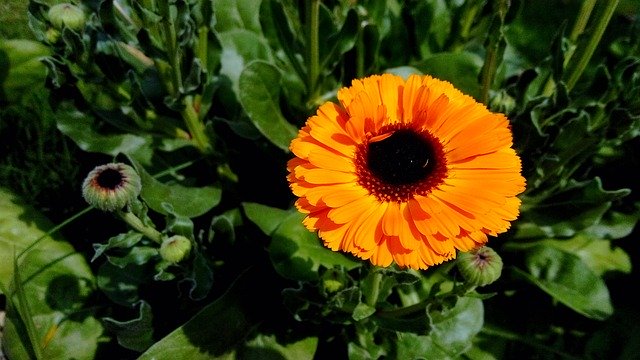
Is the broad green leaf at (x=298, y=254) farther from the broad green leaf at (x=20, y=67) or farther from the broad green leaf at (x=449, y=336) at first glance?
the broad green leaf at (x=20, y=67)

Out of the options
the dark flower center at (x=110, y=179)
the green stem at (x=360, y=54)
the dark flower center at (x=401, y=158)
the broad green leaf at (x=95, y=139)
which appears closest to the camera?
the dark flower center at (x=401, y=158)

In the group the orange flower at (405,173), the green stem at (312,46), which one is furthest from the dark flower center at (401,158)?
the green stem at (312,46)

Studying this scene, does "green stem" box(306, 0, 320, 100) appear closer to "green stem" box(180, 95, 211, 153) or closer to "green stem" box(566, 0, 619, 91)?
"green stem" box(180, 95, 211, 153)

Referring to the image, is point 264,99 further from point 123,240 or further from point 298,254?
point 123,240

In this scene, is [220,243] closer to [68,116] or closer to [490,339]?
[68,116]

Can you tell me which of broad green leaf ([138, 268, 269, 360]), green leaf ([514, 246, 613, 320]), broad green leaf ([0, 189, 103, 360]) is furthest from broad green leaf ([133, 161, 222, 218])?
green leaf ([514, 246, 613, 320])
